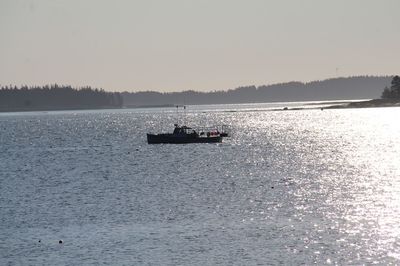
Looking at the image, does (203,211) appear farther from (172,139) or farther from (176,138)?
(172,139)

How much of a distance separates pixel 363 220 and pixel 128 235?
1753 centimetres

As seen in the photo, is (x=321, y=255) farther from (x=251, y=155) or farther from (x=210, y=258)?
(x=251, y=155)

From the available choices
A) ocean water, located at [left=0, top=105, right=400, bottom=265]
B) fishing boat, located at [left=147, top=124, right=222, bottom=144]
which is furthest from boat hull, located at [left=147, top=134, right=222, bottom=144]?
ocean water, located at [left=0, top=105, right=400, bottom=265]

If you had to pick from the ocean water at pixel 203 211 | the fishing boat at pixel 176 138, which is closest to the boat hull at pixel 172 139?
the fishing boat at pixel 176 138

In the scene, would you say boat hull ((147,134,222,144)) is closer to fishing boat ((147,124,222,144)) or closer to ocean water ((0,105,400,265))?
fishing boat ((147,124,222,144))

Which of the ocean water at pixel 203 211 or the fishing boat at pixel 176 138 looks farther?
the fishing boat at pixel 176 138

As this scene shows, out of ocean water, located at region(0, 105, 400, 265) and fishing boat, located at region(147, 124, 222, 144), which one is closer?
ocean water, located at region(0, 105, 400, 265)

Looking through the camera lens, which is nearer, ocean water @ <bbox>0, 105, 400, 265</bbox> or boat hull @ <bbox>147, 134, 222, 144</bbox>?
ocean water @ <bbox>0, 105, 400, 265</bbox>

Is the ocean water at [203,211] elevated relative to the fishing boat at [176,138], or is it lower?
elevated

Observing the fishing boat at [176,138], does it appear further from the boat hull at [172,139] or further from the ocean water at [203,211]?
the ocean water at [203,211]

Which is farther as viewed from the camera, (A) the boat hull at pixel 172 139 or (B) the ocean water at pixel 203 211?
(A) the boat hull at pixel 172 139

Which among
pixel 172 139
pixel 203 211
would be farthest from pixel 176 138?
pixel 203 211

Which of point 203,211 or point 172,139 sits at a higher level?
point 203,211

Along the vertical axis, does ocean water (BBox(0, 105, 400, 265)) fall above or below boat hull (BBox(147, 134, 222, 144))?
above
